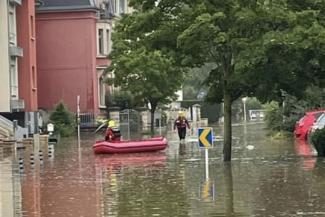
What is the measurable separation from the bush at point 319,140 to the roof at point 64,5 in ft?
123

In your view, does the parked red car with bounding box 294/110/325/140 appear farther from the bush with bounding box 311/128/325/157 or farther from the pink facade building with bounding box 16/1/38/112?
the pink facade building with bounding box 16/1/38/112

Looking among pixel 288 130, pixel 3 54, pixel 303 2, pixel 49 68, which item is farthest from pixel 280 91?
pixel 49 68

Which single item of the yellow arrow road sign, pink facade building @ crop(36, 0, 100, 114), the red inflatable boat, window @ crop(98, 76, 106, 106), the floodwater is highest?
pink facade building @ crop(36, 0, 100, 114)

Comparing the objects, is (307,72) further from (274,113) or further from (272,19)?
(274,113)

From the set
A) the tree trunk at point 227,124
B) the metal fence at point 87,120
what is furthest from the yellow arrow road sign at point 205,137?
the metal fence at point 87,120

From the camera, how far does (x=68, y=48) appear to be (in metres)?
60.6

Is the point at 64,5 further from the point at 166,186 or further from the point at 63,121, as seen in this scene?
the point at 166,186

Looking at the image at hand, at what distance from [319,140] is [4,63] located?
2478 cm

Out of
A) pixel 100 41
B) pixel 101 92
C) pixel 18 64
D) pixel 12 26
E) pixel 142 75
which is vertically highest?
pixel 100 41

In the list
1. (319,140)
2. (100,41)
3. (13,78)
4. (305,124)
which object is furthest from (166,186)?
(100,41)

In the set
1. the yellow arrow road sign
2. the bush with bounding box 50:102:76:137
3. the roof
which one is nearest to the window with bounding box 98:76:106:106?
the roof

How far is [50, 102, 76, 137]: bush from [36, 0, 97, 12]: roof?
9349mm

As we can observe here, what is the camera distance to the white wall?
149ft

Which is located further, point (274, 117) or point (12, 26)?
point (274, 117)
